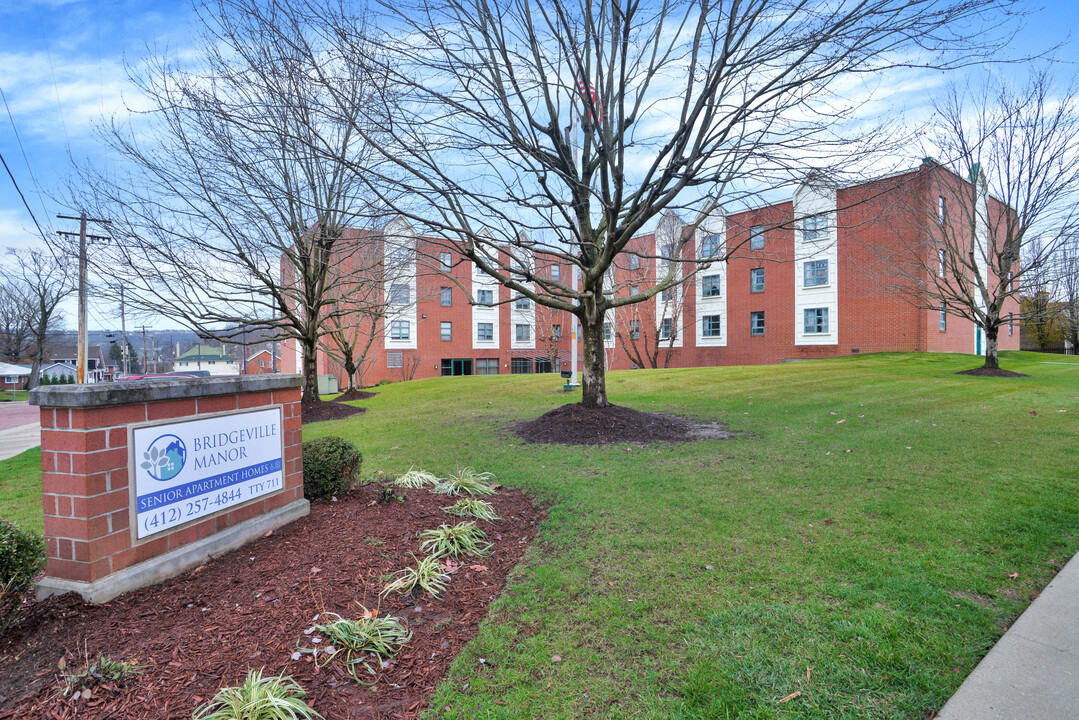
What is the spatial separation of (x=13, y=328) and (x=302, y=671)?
6061 cm

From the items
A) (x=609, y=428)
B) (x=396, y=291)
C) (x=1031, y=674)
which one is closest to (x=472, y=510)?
(x=1031, y=674)

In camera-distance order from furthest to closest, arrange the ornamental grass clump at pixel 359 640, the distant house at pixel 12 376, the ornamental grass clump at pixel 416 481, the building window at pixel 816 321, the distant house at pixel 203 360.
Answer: the distant house at pixel 203 360, the distant house at pixel 12 376, the building window at pixel 816 321, the ornamental grass clump at pixel 416 481, the ornamental grass clump at pixel 359 640

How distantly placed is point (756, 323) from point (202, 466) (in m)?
36.4

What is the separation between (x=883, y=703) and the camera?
243cm

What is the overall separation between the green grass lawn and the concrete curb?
202cm

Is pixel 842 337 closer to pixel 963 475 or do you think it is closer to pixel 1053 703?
pixel 963 475

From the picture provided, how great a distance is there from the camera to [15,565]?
2689 mm

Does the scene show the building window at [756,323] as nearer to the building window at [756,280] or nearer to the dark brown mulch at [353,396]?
the building window at [756,280]

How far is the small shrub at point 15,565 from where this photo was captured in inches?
103

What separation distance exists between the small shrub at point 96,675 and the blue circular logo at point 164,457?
1189 millimetres

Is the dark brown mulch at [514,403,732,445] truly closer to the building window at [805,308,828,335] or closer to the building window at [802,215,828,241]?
the building window at [802,215,828,241]

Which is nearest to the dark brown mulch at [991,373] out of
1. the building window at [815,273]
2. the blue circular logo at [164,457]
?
the building window at [815,273]

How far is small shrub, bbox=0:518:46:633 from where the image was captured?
2609 mm

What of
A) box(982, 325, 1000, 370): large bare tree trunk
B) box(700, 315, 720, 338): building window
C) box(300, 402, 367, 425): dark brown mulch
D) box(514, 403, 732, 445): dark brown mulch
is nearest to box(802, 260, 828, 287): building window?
box(700, 315, 720, 338): building window
